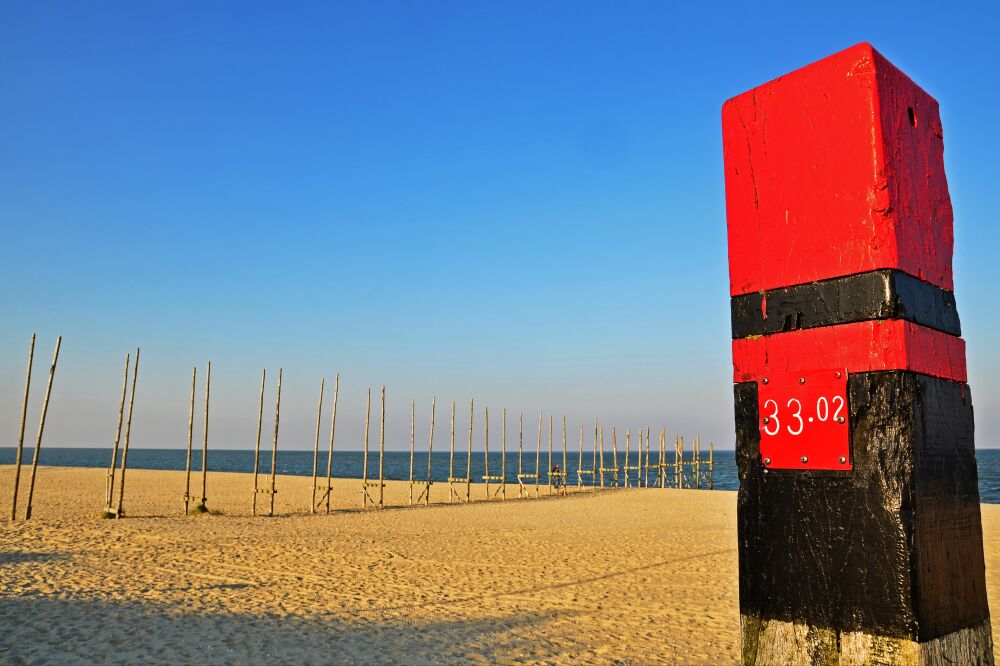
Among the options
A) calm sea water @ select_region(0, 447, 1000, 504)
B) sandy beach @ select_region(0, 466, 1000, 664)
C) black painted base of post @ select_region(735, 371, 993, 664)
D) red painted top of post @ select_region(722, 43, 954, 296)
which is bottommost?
calm sea water @ select_region(0, 447, 1000, 504)

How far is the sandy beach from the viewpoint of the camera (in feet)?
20.2

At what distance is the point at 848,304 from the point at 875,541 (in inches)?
19.5

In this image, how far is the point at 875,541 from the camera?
1.39m

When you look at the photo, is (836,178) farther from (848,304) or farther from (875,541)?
(875,541)

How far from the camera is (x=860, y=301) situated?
1.44 metres

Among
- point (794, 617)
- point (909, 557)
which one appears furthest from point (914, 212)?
point (794, 617)

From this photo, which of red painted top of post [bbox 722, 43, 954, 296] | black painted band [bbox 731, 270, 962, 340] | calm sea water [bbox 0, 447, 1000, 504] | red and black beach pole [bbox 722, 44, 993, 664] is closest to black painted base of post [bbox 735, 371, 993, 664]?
red and black beach pole [bbox 722, 44, 993, 664]

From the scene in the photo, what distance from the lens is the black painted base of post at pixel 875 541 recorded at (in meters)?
1.36

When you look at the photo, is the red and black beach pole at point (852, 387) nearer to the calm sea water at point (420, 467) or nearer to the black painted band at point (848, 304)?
the black painted band at point (848, 304)

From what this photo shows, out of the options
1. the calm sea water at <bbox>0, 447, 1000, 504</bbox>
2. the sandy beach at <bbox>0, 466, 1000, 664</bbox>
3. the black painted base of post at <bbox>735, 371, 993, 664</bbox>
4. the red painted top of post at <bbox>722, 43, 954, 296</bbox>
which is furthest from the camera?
the calm sea water at <bbox>0, 447, 1000, 504</bbox>

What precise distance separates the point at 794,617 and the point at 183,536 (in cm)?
1336

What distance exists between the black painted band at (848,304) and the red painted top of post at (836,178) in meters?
0.03

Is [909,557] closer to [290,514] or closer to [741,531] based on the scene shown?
[741,531]

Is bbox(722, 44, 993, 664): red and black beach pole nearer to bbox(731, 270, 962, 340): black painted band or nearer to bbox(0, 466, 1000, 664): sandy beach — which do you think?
bbox(731, 270, 962, 340): black painted band
